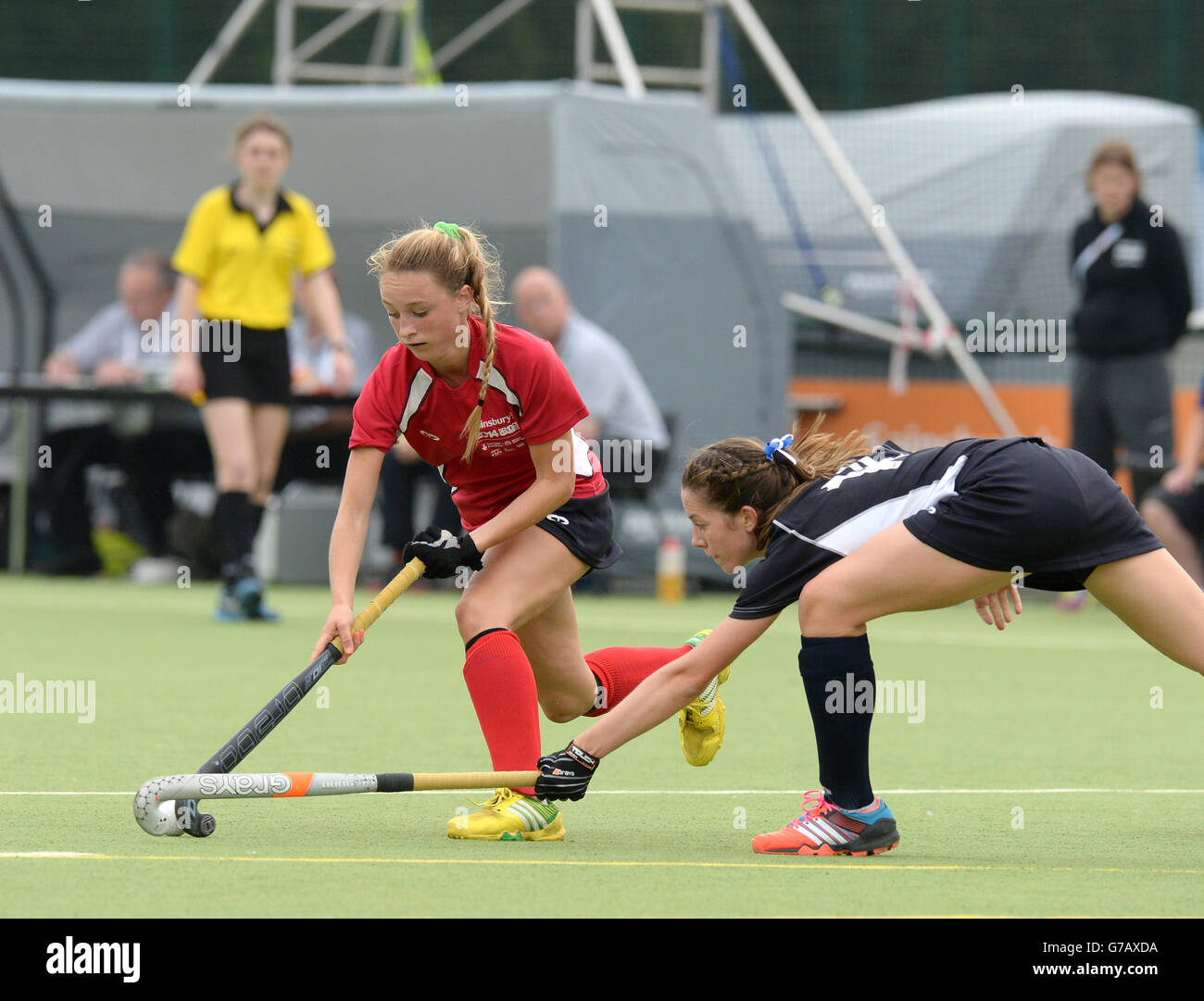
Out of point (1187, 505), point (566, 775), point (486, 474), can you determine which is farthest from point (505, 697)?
point (1187, 505)

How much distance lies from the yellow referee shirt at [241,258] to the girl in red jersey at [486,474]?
435cm

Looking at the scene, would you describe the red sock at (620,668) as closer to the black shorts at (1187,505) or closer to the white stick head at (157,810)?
the white stick head at (157,810)

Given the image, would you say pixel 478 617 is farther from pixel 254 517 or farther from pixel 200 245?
pixel 200 245

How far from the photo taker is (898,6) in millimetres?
17312

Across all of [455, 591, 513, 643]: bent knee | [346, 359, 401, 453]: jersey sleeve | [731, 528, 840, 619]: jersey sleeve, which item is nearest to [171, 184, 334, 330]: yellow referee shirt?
[346, 359, 401, 453]: jersey sleeve

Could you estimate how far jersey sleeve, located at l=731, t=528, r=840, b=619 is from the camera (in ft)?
12.7

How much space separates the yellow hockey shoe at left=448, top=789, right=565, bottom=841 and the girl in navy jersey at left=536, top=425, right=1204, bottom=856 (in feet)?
0.23

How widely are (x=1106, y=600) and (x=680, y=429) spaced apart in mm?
7527

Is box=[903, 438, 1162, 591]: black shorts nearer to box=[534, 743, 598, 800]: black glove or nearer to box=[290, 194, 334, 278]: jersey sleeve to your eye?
box=[534, 743, 598, 800]: black glove

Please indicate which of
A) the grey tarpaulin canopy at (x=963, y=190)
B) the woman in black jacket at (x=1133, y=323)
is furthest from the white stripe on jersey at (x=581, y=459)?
the grey tarpaulin canopy at (x=963, y=190)

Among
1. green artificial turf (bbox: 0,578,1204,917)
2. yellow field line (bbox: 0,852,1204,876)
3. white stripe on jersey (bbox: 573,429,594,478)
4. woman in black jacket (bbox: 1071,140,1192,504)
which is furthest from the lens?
woman in black jacket (bbox: 1071,140,1192,504)

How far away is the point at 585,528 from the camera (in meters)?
4.54
